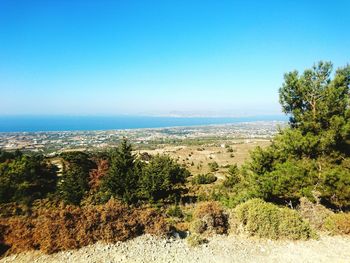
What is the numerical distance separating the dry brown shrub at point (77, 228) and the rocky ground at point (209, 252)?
275mm

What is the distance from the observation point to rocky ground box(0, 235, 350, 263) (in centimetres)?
890

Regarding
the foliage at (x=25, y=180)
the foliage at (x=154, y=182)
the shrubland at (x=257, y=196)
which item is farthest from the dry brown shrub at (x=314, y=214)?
the foliage at (x=25, y=180)

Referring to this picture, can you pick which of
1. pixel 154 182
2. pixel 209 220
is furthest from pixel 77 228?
pixel 154 182

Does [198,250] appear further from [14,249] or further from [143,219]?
[14,249]

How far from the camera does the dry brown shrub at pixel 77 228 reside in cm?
916

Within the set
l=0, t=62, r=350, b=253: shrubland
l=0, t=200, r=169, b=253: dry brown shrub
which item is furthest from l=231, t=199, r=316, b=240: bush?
l=0, t=200, r=169, b=253: dry brown shrub

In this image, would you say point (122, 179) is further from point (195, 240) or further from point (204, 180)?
point (204, 180)

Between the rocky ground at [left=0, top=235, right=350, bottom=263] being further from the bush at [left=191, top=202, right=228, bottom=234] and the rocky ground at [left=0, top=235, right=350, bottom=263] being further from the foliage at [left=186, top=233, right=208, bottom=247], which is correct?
the bush at [left=191, top=202, right=228, bottom=234]

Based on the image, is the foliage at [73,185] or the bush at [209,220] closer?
the bush at [209,220]

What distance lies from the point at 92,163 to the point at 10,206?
551 inches

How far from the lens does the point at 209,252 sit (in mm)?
9633

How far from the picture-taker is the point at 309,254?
9.52m

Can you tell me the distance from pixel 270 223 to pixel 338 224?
9.62ft

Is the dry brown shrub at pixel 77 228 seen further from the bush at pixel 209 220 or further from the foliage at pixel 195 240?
the bush at pixel 209 220
